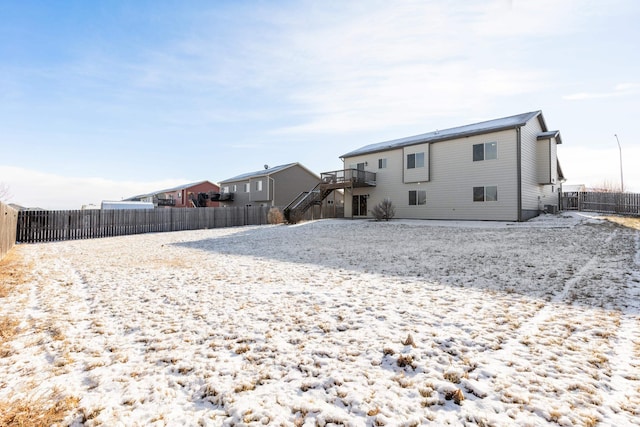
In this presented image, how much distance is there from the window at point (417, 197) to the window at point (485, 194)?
3393mm

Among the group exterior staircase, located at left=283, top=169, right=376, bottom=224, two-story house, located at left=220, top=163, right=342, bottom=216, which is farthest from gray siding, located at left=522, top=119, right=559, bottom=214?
two-story house, located at left=220, top=163, right=342, bottom=216

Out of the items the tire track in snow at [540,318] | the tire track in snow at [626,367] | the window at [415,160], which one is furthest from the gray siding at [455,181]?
the tire track in snow at [626,367]

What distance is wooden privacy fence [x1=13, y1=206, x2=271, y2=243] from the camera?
1391 cm

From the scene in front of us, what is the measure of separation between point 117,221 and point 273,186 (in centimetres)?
1603

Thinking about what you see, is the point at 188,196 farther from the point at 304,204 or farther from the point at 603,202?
the point at 603,202

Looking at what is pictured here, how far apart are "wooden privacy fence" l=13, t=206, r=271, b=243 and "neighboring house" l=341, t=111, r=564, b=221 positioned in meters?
11.4

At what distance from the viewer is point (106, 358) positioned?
115 inches

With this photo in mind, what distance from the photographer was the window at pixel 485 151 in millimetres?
17984

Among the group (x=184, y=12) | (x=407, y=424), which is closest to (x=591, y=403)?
(x=407, y=424)

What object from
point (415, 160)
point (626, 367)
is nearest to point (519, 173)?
point (415, 160)

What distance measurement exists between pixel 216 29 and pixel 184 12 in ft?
3.80

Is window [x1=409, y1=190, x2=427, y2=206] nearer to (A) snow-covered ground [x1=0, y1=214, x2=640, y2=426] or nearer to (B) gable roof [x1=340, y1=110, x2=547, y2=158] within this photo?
(B) gable roof [x1=340, y1=110, x2=547, y2=158]

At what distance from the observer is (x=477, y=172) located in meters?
18.6

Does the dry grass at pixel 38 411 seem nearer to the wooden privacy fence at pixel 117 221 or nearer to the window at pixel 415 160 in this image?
the wooden privacy fence at pixel 117 221
